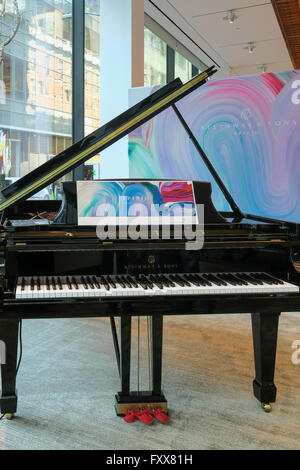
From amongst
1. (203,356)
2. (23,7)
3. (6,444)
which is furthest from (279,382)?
(23,7)

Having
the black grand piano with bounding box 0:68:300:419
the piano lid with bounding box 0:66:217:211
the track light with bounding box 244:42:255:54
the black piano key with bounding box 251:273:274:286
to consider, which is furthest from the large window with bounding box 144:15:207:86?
the black piano key with bounding box 251:273:274:286

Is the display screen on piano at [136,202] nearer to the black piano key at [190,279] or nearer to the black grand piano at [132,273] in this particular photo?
the black grand piano at [132,273]

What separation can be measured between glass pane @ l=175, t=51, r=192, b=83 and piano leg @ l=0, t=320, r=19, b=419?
6497mm

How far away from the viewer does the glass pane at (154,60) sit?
6.82 metres

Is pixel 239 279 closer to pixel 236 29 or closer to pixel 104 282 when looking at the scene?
pixel 104 282

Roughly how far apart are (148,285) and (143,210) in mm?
490

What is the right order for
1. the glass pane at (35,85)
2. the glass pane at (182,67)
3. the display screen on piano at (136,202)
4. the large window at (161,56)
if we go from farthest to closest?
1. the glass pane at (182,67)
2. the large window at (161,56)
3. the glass pane at (35,85)
4. the display screen on piano at (136,202)

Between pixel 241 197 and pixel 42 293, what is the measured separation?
3.42 m

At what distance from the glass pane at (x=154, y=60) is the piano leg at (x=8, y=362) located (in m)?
5.25

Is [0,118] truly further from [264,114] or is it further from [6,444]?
[6,444]

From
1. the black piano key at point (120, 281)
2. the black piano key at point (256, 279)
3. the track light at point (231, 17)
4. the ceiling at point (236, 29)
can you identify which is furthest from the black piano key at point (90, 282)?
the track light at point (231, 17)

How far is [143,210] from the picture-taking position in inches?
98.7

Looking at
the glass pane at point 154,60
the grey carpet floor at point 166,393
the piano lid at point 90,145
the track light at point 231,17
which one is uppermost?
the track light at point 231,17

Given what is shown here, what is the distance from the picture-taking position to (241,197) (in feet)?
16.7
